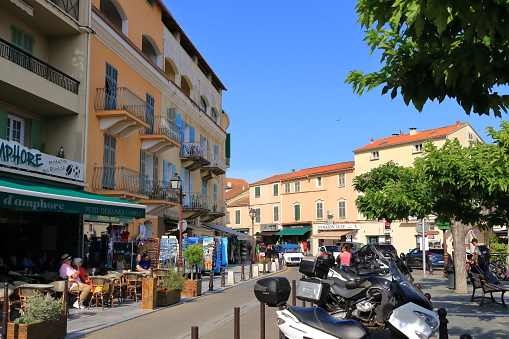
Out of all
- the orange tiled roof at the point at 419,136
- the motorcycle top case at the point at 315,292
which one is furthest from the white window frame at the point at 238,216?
the motorcycle top case at the point at 315,292

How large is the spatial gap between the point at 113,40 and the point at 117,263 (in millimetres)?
9096

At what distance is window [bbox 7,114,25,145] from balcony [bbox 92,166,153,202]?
10.1 ft

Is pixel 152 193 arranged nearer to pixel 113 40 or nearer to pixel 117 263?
pixel 117 263

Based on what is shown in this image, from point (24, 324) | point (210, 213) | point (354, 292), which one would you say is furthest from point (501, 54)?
point (210, 213)

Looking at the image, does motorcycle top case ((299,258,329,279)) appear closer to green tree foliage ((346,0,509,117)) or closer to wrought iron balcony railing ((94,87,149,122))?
green tree foliage ((346,0,509,117))

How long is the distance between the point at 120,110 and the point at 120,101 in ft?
5.88

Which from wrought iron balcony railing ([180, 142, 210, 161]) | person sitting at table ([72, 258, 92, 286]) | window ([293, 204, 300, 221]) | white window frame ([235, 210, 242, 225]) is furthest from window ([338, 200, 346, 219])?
person sitting at table ([72, 258, 92, 286])

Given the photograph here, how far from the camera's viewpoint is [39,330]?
28.3ft

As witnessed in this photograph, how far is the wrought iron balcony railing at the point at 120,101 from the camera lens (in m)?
19.8

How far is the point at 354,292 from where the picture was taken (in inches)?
348

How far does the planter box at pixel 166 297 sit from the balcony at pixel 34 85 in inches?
289

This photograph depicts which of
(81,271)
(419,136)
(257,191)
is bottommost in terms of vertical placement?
(81,271)

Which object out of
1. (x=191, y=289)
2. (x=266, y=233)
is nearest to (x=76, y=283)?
(x=191, y=289)

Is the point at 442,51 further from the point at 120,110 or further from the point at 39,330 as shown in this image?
the point at 120,110
